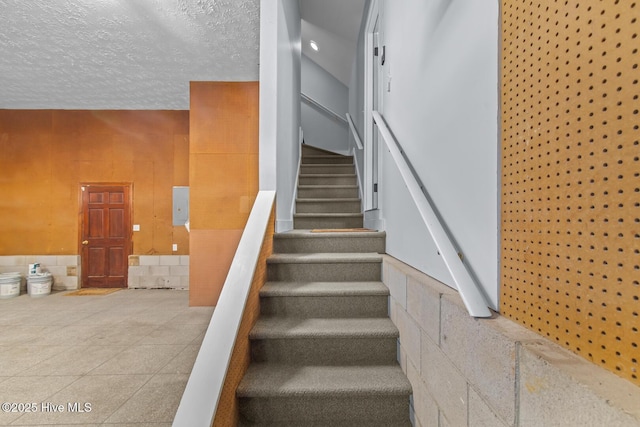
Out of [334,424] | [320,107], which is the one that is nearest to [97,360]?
[334,424]

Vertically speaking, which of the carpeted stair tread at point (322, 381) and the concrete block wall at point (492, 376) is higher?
the concrete block wall at point (492, 376)

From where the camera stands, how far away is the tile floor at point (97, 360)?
5.84ft

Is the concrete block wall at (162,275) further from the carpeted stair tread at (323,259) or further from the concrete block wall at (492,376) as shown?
the concrete block wall at (492,376)

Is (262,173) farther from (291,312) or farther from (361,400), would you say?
(361,400)

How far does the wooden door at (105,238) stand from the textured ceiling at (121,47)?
158 cm

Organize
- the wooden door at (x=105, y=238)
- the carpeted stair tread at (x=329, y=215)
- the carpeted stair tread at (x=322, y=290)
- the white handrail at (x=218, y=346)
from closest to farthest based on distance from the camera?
the white handrail at (x=218, y=346) < the carpeted stair tread at (x=322, y=290) < the carpeted stair tread at (x=329, y=215) < the wooden door at (x=105, y=238)

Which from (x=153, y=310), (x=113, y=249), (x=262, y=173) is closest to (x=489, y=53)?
(x=262, y=173)

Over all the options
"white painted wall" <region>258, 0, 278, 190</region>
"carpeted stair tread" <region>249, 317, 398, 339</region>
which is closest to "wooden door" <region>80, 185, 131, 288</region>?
"white painted wall" <region>258, 0, 278, 190</region>

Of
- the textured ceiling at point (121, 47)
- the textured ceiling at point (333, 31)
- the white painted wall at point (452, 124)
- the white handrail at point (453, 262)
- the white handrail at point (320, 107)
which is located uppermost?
the textured ceiling at point (333, 31)

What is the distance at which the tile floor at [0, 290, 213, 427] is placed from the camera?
1781 millimetres

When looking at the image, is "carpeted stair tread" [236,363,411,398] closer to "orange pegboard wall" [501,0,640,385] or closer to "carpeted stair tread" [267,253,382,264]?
"carpeted stair tread" [267,253,382,264]

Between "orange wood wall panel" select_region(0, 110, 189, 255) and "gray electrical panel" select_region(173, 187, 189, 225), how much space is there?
17 centimetres

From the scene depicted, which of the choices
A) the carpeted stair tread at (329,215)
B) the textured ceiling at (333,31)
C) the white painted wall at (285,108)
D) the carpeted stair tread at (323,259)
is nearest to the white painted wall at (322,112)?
the textured ceiling at (333,31)

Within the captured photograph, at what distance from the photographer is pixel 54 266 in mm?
4961
